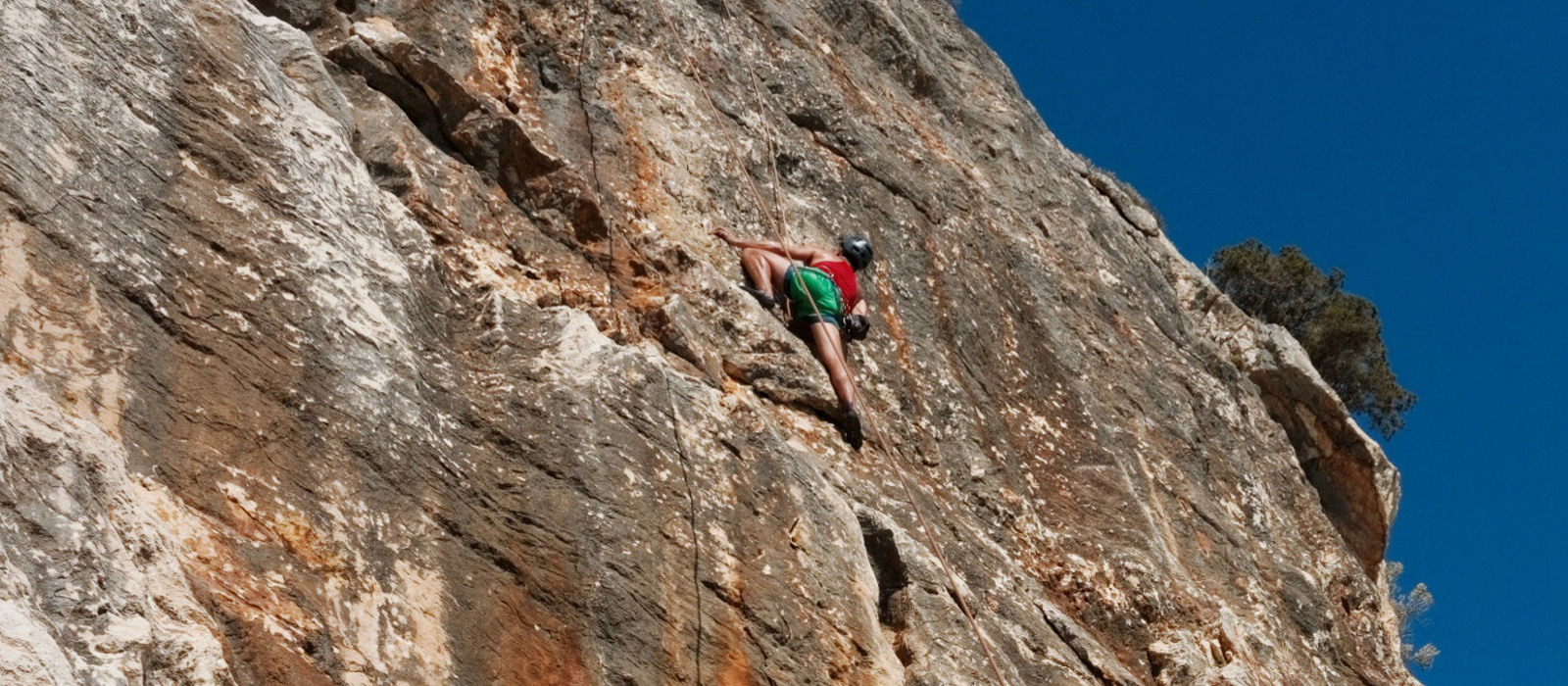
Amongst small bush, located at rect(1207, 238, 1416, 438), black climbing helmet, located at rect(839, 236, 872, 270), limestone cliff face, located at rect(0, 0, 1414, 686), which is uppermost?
small bush, located at rect(1207, 238, 1416, 438)

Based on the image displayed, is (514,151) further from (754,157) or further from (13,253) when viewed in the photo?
(13,253)

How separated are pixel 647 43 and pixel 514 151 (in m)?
2.51

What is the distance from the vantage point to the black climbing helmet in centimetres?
1355

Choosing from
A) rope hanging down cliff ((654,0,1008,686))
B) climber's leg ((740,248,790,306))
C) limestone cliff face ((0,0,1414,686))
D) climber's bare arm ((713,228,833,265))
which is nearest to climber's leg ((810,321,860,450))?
rope hanging down cliff ((654,0,1008,686))

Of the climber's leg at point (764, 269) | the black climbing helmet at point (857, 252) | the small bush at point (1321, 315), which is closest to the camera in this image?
the climber's leg at point (764, 269)

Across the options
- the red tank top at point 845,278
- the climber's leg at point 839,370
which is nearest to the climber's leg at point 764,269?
the red tank top at point 845,278

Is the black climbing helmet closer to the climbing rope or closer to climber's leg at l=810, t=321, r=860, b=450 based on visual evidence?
climber's leg at l=810, t=321, r=860, b=450

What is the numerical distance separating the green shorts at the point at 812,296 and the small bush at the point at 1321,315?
19.3 m

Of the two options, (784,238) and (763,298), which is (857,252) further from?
(763,298)

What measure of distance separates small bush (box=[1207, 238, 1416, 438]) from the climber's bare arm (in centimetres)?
1874

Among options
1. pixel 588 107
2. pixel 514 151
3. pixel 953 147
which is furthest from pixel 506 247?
pixel 953 147

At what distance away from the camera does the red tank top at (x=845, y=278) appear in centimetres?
1303

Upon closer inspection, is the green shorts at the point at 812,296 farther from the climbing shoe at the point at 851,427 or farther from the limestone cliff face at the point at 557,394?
the climbing shoe at the point at 851,427

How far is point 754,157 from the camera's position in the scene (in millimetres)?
14070
